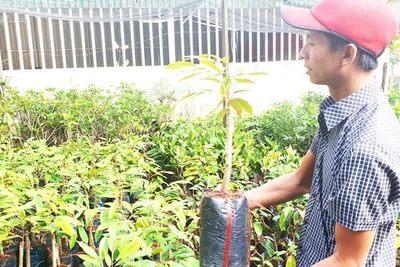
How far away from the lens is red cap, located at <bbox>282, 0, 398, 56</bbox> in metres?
1.06

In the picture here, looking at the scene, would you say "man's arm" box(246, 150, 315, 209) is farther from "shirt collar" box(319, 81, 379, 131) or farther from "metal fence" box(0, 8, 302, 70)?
"metal fence" box(0, 8, 302, 70)

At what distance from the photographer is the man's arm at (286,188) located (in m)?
1.45

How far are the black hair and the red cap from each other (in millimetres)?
12

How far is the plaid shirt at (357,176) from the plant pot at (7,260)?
4.32ft

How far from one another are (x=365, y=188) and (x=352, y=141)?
126 mm

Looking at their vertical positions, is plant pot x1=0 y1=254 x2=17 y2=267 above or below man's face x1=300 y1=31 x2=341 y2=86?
below

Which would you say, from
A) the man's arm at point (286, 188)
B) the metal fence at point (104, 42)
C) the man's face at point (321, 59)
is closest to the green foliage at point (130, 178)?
the man's arm at point (286, 188)

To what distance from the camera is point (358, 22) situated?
1062 mm

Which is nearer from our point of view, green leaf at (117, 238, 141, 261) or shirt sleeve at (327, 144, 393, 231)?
shirt sleeve at (327, 144, 393, 231)

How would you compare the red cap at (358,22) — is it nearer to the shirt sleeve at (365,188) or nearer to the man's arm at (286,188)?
the shirt sleeve at (365,188)

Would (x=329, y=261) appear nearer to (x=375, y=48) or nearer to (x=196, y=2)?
(x=375, y=48)

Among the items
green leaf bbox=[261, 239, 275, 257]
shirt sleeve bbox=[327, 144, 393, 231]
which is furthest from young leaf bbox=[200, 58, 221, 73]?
green leaf bbox=[261, 239, 275, 257]

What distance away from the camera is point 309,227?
4.12 feet

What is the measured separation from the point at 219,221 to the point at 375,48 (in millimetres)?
600
